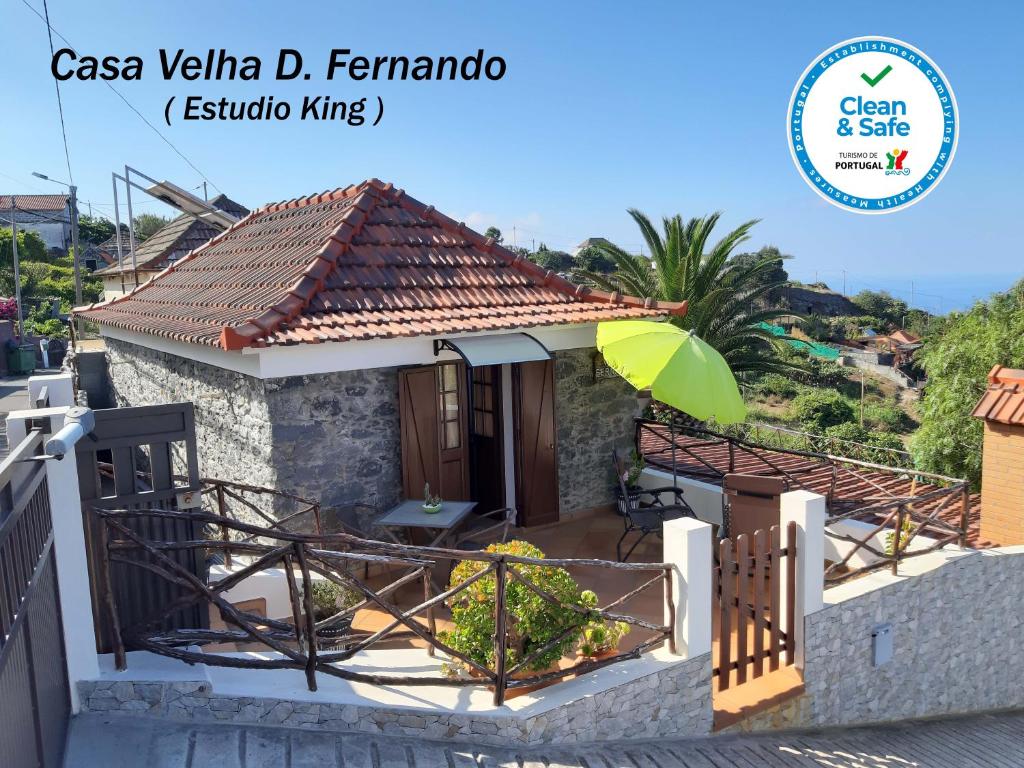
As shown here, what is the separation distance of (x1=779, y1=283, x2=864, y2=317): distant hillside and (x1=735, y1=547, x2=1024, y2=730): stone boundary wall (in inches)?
1907

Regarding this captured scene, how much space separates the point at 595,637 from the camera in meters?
5.65

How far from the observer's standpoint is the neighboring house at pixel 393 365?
28.0 feet

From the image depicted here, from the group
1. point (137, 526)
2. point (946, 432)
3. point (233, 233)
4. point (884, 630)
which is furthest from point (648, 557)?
point (233, 233)

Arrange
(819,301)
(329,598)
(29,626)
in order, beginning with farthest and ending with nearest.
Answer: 1. (819,301)
2. (329,598)
3. (29,626)

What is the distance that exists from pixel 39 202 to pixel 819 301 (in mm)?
72613

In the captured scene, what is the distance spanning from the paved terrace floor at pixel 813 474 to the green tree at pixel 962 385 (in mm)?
1326

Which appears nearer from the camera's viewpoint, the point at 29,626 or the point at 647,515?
the point at 29,626

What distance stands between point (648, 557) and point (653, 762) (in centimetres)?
392

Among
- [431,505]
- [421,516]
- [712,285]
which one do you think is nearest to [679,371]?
[431,505]

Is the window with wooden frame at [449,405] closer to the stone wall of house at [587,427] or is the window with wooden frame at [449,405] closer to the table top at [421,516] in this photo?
the table top at [421,516]

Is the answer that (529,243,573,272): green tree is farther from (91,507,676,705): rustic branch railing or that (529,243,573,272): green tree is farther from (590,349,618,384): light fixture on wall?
(91,507,676,705): rustic branch railing

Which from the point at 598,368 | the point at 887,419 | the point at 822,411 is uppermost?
the point at 598,368

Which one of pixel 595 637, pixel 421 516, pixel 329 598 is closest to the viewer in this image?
pixel 595 637

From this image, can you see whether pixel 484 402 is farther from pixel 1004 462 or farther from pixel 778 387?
pixel 778 387
